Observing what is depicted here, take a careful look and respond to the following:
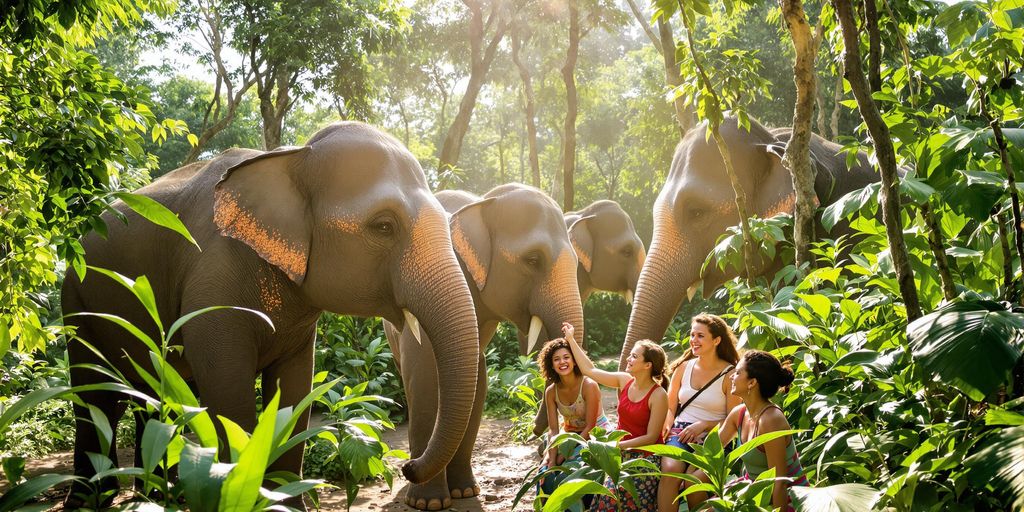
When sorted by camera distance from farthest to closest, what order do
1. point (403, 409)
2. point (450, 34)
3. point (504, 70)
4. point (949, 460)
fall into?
point (504, 70) < point (450, 34) < point (403, 409) < point (949, 460)

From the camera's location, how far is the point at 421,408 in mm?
6559

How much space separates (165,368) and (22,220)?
2.98m

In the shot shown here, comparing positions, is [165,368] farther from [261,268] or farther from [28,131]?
[261,268]

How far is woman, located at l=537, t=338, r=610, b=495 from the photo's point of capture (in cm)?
492

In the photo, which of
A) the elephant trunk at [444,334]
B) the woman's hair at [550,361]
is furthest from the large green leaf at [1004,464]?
the elephant trunk at [444,334]

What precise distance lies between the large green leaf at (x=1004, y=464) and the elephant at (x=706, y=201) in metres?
3.72

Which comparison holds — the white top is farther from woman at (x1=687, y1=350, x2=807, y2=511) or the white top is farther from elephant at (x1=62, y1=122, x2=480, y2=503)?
elephant at (x1=62, y1=122, x2=480, y2=503)

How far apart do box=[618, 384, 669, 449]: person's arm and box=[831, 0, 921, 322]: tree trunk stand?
1.63 m

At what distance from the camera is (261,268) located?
217 inches

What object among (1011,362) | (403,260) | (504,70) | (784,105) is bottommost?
(1011,362)

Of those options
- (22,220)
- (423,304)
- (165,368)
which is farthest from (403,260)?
(165,368)

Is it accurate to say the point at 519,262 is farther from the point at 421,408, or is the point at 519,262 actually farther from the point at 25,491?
the point at 25,491

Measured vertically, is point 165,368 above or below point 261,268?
below

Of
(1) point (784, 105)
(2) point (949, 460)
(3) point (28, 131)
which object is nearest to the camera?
(2) point (949, 460)
